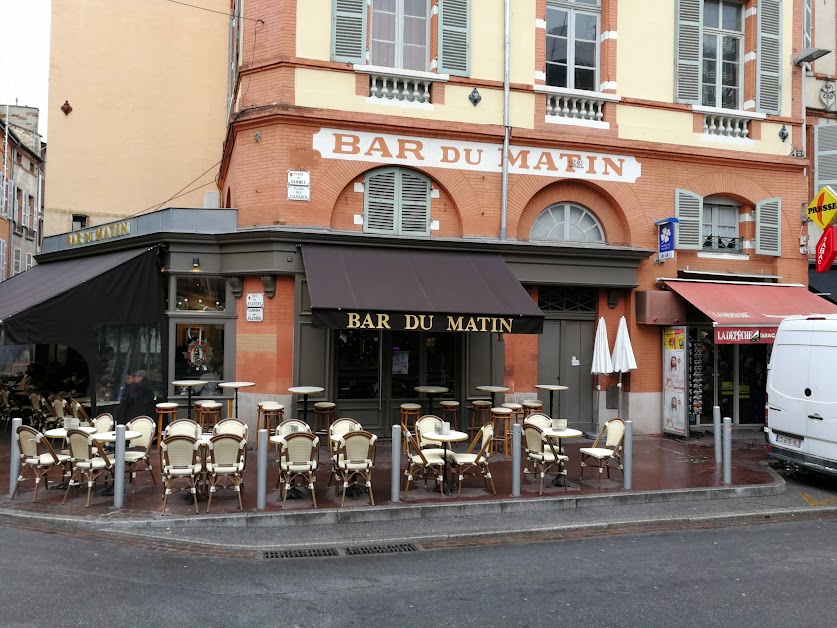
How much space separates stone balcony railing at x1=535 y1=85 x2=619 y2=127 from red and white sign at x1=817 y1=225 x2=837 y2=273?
5.79m

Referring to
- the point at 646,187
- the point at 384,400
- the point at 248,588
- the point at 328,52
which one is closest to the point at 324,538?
the point at 248,588

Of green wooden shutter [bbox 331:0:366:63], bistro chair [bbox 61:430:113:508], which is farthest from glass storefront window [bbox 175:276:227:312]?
green wooden shutter [bbox 331:0:366:63]

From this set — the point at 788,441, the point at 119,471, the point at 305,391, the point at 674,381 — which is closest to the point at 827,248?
the point at 674,381

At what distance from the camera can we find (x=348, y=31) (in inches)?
487

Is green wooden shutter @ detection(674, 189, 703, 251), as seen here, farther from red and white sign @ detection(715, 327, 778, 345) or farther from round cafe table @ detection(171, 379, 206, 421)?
round cafe table @ detection(171, 379, 206, 421)

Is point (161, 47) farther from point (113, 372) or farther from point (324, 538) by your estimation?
point (324, 538)

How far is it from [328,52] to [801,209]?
441 inches

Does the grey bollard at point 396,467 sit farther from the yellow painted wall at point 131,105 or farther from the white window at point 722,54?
the yellow painted wall at point 131,105

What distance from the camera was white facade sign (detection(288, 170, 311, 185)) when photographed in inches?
475

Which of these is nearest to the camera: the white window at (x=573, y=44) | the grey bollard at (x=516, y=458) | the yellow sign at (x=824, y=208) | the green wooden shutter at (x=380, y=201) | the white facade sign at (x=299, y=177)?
the grey bollard at (x=516, y=458)

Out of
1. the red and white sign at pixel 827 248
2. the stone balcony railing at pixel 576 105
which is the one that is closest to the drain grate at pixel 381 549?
the stone balcony railing at pixel 576 105

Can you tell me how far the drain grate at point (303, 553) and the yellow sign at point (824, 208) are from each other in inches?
510

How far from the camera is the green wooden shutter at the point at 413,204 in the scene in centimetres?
1284

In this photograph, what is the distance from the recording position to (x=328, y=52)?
40.3ft
